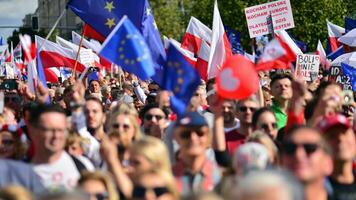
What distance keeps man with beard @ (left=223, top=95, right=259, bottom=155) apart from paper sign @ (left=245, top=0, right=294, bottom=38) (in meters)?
7.79

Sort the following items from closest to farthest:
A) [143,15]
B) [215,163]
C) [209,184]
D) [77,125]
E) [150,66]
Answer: [209,184]
[215,163]
[77,125]
[150,66]
[143,15]

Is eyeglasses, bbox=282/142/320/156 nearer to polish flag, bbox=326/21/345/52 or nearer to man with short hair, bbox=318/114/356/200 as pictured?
man with short hair, bbox=318/114/356/200

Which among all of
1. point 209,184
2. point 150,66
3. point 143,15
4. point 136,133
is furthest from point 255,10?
point 209,184

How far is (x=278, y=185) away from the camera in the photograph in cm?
416

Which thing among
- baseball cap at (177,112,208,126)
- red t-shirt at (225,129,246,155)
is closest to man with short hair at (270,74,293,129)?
red t-shirt at (225,129,246,155)

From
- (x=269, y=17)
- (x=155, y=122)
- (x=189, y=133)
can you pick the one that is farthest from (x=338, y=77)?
(x=189, y=133)

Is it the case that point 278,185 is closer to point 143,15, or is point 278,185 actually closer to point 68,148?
point 68,148

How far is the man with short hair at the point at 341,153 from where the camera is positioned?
5973 mm

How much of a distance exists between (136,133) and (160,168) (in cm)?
191

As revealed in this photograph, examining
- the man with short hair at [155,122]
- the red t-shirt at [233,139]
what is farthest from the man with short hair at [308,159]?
the man with short hair at [155,122]

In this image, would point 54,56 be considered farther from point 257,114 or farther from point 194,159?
point 194,159

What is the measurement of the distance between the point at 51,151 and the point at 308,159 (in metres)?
1.94

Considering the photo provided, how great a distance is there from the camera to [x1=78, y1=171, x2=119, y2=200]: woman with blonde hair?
18.5 ft

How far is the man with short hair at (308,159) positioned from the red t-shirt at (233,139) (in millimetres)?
2504
